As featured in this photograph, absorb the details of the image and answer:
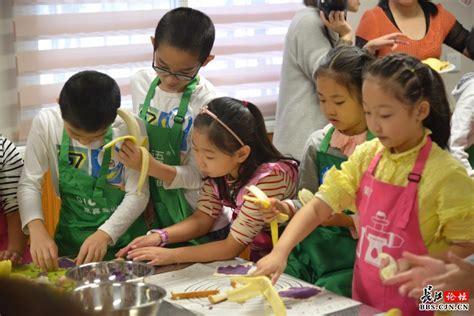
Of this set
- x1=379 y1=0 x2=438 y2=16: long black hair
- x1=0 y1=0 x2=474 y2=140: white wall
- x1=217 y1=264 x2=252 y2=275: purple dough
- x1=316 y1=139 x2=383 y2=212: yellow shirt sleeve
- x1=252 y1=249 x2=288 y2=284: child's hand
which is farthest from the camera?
x1=379 y1=0 x2=438 y2=16: long black hair

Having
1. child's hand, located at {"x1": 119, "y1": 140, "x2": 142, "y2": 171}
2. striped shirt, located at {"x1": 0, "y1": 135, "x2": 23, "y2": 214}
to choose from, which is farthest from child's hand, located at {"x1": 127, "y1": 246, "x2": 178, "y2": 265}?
striped shirt, located at {"x1": 0, "y1": 135, "x2": 23, "y2": 214}

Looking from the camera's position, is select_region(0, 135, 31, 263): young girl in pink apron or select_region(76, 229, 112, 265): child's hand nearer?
select_region(76, 229, 112, 265): child's hand

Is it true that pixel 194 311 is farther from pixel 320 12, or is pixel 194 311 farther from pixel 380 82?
pixel 320 12

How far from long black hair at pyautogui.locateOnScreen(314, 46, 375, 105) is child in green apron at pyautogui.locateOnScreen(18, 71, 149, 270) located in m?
0.59

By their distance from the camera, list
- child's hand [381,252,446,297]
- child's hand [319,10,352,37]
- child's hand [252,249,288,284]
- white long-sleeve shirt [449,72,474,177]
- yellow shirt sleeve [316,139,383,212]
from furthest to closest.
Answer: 1. child's hand [319,10,352,37]
2. white long-sleeve shirt [449,72,474,177]
3. yellow shirt sleeve [316,139,383,212]
4. child's hand [252,249,288,284]
5. child's hand [381,252,446,297]

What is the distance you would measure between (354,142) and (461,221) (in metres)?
0.50

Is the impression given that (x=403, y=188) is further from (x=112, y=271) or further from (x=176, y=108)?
(x=176, y=108)

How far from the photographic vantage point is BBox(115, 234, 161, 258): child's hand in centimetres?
203

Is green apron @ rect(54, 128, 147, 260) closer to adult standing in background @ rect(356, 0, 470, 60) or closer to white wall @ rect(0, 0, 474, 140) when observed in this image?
white wall @ rect(0, 0, 474, 140)

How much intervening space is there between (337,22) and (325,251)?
995mm

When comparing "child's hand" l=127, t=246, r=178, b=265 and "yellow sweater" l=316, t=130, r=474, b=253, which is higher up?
"yellow sweater" l=316, t=130, r=474, b=253

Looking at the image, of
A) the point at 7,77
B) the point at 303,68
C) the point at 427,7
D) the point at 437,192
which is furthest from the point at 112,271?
the point at 427,7

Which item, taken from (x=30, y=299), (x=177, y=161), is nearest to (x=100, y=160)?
(x=177, y=161)

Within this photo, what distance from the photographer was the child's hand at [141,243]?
2.03 metres
